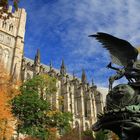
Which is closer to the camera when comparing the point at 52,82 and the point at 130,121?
the point at 130,121

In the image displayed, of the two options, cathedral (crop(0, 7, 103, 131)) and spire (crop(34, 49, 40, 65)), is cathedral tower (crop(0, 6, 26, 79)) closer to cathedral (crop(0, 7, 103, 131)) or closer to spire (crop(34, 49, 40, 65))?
cathedral (crop(0, 7, 103, 131))

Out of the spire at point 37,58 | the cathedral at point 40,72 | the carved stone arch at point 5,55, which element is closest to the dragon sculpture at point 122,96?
the cathedral at point 40,72

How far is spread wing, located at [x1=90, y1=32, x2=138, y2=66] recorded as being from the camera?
6.96m

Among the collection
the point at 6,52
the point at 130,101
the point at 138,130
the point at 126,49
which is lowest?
the point at 138,130

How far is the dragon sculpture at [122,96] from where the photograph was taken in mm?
5852

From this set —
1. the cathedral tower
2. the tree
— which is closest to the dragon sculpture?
the tree

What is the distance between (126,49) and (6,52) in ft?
141

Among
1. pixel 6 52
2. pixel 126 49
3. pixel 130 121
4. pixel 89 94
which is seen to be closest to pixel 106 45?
pixel 126 49

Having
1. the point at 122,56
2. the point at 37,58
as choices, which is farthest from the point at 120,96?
the point at 37,58

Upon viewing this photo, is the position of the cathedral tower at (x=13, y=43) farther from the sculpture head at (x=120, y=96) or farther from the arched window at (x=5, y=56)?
the sculpture head at (x=120, y=96)

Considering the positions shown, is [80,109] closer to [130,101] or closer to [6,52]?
[6,52]

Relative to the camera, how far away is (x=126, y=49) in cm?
704

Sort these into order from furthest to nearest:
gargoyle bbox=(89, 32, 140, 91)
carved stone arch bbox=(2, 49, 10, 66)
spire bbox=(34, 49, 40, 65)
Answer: spire bbox=(34, 49, 40, 65)
carved stone arch bbox=(2, 49, 10, 66)
gargoyle bbox=(89, 32, 140, 91)

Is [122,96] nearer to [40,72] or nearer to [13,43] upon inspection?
[13,43]
